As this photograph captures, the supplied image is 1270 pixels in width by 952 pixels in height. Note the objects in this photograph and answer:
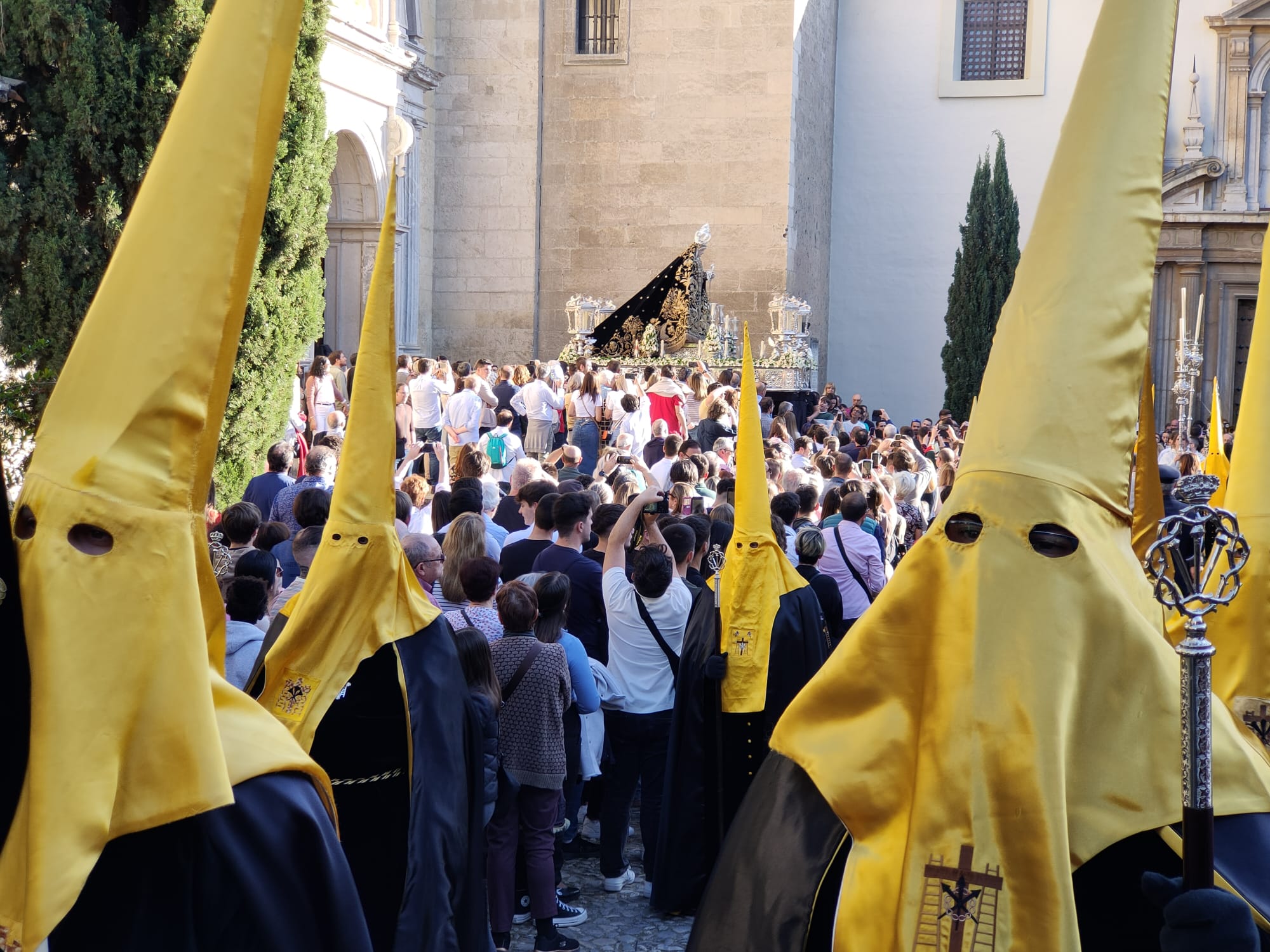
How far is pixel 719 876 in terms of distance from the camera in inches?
79.7

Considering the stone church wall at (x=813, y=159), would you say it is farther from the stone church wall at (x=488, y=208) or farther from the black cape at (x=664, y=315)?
the stone church wall at (x=488, y=208)

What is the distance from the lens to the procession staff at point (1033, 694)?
179cm

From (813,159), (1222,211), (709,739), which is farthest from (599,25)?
(709,739)

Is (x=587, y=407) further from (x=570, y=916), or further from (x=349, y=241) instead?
(x=570, y=916)

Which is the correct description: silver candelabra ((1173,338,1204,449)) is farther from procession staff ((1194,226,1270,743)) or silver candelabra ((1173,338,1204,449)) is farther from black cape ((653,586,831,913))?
procession staff ((1194,226,1270,743))

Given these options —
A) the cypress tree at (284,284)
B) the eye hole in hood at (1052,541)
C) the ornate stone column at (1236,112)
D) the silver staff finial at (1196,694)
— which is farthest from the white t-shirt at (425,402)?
the ornate stone column at (1236,112)

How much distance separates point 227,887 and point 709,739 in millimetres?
3752

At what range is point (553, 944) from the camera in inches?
210

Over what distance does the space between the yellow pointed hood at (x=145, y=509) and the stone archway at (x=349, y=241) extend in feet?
60.5

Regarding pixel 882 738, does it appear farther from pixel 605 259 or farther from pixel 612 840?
pixel 605 259

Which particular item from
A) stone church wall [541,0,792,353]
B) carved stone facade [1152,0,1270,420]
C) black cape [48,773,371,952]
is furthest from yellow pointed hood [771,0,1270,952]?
carved stone facade [1152,0,1270,420]

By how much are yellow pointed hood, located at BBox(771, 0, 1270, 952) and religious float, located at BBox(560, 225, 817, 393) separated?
1803cm

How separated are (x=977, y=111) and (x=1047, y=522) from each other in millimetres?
26236

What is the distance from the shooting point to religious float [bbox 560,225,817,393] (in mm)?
20375
